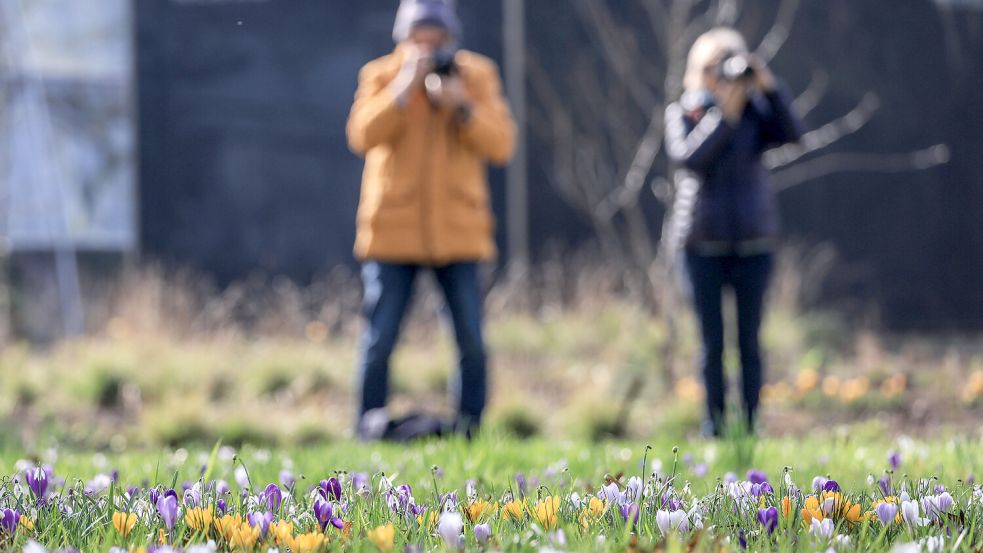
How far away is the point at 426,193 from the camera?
14.2 feet

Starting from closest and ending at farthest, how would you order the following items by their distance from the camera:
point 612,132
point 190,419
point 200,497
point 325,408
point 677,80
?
point 200,497, point 190,419, point 325,408, point 677,80, point 612,132

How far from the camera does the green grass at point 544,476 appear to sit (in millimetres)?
1632

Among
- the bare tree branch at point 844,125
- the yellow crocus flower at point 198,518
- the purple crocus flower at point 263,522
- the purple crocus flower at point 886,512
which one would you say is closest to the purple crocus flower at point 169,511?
the yellow crocus flower at point 198,518

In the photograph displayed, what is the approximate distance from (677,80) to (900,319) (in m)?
4.39

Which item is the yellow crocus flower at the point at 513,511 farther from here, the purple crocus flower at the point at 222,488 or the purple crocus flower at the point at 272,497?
the purple crocus flower at the point at 222,488

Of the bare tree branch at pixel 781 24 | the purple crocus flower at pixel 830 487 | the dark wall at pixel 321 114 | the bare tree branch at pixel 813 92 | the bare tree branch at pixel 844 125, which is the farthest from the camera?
the dark wall at pixel 321 114

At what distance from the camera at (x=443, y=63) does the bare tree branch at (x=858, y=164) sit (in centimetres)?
577

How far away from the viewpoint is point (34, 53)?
9789 millimetres

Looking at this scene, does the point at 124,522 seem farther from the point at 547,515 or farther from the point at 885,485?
the point at 885,485

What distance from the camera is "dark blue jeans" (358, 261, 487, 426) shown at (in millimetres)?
4320

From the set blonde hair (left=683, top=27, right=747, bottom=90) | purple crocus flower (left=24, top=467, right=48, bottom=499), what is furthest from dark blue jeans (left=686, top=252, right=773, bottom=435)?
purple crocus flower (left=24, top=467, right=48, bottom=499)

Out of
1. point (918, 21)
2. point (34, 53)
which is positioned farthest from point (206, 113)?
point (918, 21)

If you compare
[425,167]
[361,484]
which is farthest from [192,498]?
[425,167]

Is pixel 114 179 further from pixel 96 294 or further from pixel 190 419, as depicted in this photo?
pixel 190 419
